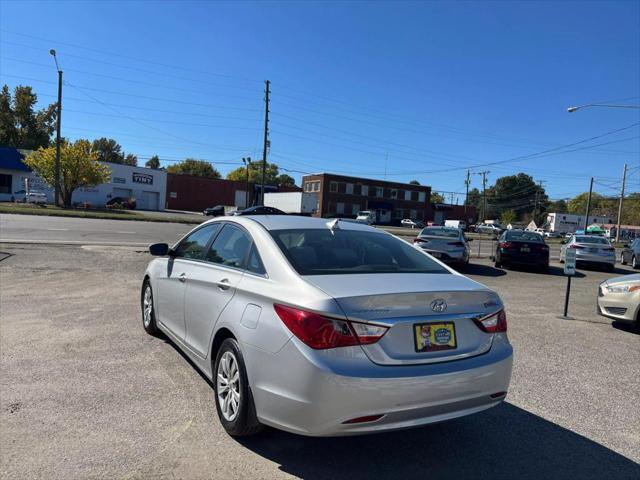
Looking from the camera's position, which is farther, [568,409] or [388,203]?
[388,203]

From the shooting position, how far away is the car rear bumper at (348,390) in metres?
2.79

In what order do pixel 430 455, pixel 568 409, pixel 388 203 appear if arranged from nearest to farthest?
pixel 430 455, pixel 568 409, pixel 388 203

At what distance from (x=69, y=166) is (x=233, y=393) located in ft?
149

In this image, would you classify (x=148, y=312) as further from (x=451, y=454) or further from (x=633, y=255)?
(x=633, y=255)

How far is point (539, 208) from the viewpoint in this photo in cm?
14038

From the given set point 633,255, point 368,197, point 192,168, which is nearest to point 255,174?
point 192,168

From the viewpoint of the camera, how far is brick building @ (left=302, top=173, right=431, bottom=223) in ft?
261

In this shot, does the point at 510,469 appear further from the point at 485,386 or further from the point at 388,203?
the point at 388,203

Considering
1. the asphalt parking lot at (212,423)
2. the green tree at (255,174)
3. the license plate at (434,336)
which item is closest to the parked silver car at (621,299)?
the asphalt parking lot at (212,423)

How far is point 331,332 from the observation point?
2.84 meters

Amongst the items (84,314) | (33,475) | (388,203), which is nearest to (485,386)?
(33,475)

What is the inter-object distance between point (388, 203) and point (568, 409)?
82565mm

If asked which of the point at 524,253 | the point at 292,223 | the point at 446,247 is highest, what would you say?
the point at 292,223

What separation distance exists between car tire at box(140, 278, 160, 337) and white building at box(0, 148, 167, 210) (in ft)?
167
